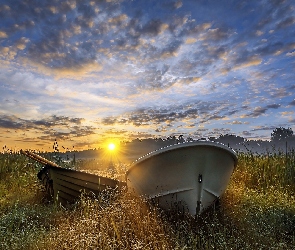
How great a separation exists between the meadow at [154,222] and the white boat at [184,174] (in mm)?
255

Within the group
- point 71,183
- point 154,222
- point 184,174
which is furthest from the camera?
point 71,183

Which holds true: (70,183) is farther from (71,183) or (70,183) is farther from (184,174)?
(184,174)

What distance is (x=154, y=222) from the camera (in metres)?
5.12

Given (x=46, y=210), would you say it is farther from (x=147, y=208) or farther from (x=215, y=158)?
(x=215, y=158)

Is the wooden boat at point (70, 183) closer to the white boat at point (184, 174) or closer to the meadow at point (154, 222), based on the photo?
the meadow at point (154, 222)

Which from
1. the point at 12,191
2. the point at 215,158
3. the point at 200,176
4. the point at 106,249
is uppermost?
the point at 215,158

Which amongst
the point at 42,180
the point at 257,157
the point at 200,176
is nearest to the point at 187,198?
the point at 200,176

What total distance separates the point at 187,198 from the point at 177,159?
0.90 m

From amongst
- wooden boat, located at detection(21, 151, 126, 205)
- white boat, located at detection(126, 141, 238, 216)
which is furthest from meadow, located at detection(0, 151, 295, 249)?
wooden boat, located at detection(21, 151, 126, 205)

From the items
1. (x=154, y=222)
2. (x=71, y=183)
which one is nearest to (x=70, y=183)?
(x=71, y=183)

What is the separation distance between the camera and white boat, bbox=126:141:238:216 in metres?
5.41

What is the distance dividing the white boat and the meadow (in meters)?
0.25

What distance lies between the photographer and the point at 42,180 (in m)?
9.44

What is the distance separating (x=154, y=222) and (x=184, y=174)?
3.47 feet
